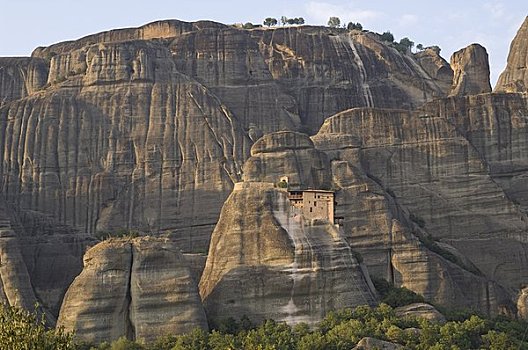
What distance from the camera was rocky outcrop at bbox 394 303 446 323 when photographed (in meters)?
54.4

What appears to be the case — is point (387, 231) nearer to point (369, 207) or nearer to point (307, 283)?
point (369, 207)

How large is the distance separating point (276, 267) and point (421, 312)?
7.41 metres

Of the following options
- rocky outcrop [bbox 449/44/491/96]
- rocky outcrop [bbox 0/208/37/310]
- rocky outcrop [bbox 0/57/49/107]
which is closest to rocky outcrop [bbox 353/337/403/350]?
rocky outcrop [bbox 0/208/37/310]

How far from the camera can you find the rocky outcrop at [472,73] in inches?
3317

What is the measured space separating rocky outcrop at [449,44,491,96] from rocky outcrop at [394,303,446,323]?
31236 millimetres

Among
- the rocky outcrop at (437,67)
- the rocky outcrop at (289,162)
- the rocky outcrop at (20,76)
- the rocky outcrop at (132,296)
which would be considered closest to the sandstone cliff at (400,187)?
the rocky outcrop at (289,162)

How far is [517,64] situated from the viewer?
81.2 metres

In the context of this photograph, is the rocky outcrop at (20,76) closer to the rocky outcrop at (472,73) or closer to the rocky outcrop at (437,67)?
the rocky outcrop at (472,73)

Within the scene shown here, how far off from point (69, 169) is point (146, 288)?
22296mm

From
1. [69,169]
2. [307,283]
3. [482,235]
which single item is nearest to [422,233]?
[482,235]

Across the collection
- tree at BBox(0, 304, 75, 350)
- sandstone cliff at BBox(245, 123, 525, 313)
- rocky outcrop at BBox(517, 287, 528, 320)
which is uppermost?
sandstone cliff at BBox(245, 123, 525, 313)

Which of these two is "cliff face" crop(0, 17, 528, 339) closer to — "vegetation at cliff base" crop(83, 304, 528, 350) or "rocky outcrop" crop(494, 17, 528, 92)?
"rocky outcrop" crop(494, 17, 528, 92)

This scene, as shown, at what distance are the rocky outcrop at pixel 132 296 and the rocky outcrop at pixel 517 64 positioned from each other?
35.4m

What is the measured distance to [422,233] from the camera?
67750 mm
